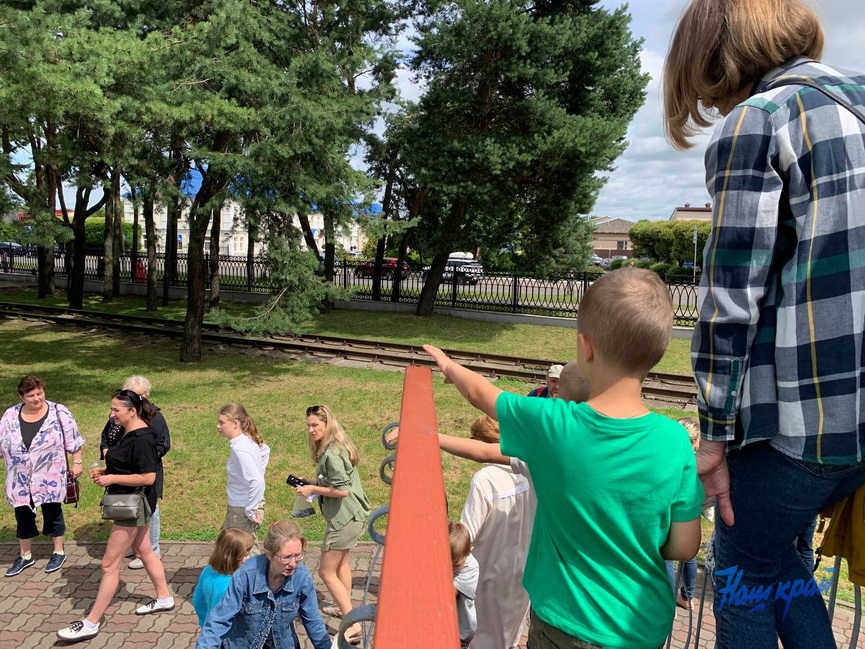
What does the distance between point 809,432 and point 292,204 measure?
12.7m

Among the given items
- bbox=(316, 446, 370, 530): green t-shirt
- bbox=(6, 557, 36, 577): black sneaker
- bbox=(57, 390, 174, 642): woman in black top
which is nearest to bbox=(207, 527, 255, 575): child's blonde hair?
bbox=(316, 446, 370, 530): green t-shirt

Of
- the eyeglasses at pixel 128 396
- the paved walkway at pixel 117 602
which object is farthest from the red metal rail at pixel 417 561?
the eyeglasses at pixel 128 396

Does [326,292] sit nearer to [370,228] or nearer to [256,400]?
[370,228]

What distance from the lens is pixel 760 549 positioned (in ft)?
5.17

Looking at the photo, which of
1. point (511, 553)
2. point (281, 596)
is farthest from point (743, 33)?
point (281, 596)

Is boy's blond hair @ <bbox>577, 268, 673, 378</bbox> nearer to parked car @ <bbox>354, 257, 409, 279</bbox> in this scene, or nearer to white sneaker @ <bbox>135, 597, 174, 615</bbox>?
white sneaker @ <bbox>135, 597, 174, 615</bbox>

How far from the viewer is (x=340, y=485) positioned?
16.5ft

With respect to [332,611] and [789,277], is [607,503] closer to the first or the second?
[789,277]

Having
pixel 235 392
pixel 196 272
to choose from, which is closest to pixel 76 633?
pixel 235 392

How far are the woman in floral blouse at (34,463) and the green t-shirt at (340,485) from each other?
2606 mm

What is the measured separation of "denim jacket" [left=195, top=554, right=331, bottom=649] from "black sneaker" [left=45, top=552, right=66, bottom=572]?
10.2 feet

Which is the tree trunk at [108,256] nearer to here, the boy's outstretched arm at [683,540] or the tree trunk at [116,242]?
the tree trunk at [116,242]

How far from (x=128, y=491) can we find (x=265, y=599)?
1974 mm

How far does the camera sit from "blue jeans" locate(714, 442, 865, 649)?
1479mm
